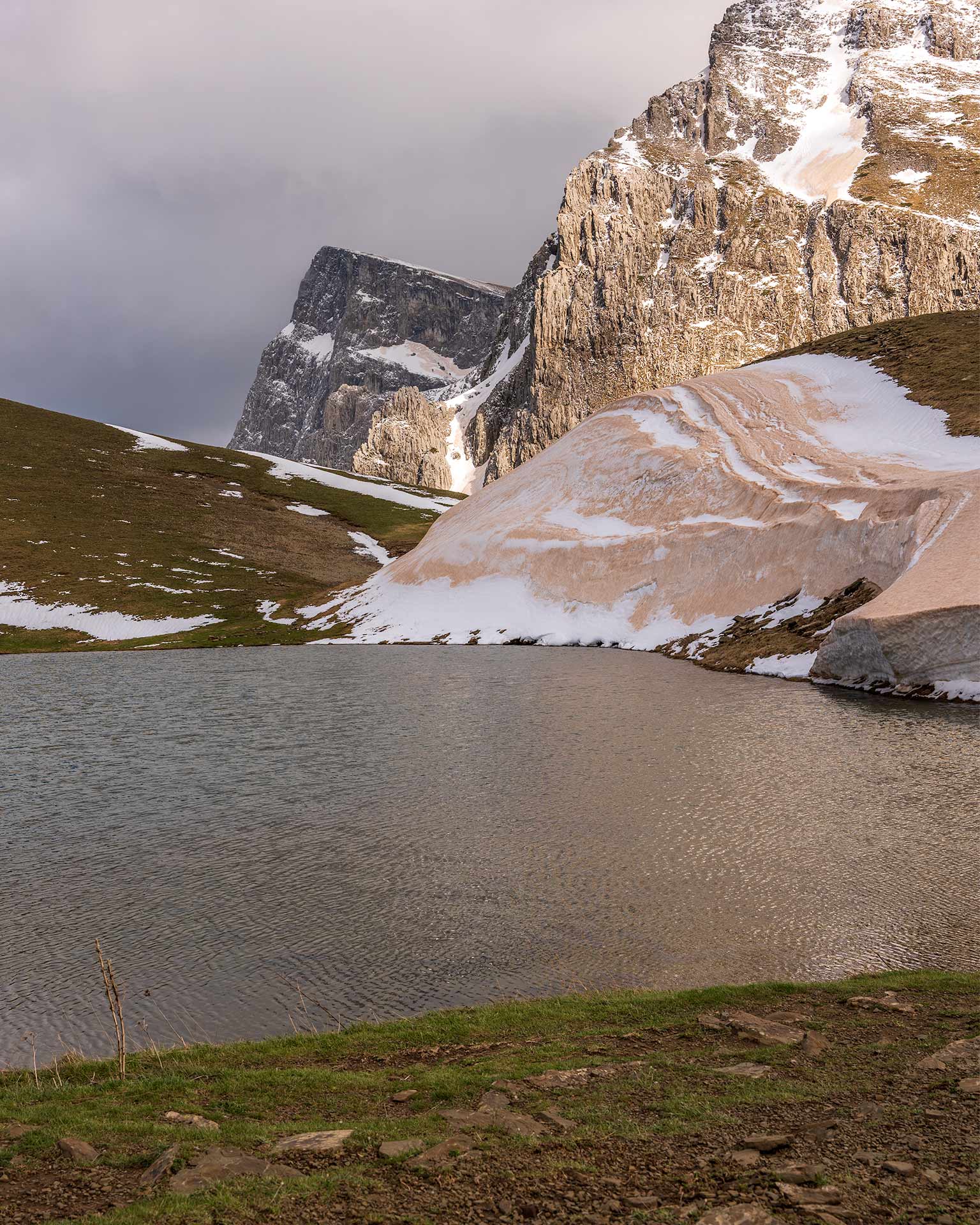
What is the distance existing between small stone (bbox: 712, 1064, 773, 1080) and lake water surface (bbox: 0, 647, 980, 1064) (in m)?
3.66

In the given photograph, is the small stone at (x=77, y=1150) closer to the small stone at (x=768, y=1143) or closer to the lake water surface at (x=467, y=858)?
the lake water surface at (x=467, y=858)

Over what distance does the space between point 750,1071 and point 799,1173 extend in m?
2.65

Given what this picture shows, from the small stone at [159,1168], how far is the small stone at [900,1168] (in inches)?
235

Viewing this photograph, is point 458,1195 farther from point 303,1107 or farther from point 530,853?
point 530,853

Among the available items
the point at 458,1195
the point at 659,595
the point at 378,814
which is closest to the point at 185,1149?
the point at 458,1195

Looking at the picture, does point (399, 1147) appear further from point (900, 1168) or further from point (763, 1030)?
point (763, 1030)

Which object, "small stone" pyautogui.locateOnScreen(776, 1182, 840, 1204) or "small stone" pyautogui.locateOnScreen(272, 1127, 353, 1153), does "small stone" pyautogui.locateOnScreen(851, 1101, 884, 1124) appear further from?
"small stone" pyautogui.locateOnScreen(272, 1127, 353, 1153)

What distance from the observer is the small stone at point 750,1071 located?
9.52 m

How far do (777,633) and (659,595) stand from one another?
15119 mm

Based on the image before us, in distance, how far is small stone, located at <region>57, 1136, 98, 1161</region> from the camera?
26.2ft

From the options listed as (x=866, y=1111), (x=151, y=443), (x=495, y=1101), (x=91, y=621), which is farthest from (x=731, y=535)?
(x=151, y=443)

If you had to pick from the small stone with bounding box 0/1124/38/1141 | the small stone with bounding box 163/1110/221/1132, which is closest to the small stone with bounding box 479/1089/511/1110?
the small stone with bounding box 163/1110/221/1132

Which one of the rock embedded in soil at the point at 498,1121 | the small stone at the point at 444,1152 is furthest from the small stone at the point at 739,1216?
the small stone at the point at 444,1152

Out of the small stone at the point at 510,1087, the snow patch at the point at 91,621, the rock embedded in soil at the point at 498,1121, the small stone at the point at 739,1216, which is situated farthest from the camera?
the snow patch at the point at 91,621
